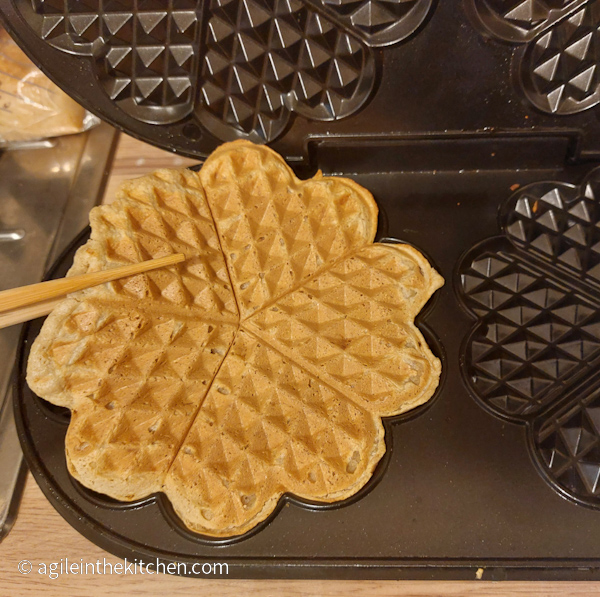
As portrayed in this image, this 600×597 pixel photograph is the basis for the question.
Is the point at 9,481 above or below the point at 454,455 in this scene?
below

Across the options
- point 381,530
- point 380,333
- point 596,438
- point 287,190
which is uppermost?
point 287,190

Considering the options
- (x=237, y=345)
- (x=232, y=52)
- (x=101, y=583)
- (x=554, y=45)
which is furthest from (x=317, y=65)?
(x=101, y=583)

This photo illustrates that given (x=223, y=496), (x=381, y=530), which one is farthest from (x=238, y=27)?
(x=381, y=530)

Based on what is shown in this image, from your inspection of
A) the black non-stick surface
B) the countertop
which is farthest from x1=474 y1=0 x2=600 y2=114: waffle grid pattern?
the countertop

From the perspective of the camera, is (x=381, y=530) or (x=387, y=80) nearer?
(x=381, y=530)

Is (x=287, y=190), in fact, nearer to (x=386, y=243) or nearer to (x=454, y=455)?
(x=386, y=243)

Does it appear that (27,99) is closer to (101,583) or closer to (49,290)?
(49,290)

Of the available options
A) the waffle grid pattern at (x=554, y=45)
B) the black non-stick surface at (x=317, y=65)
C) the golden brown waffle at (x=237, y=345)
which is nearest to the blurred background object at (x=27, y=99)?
the black non-stick surface at (x=317, y=65)

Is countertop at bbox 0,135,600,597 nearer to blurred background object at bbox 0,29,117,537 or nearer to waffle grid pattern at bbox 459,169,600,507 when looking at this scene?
waffle grid pattern at bbox 459,169,600,507
